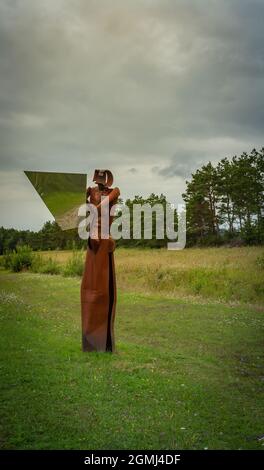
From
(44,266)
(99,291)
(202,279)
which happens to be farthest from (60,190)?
(44,266)

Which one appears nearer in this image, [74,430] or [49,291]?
[74,430]

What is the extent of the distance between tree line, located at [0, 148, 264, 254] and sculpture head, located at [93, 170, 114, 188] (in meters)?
26.7

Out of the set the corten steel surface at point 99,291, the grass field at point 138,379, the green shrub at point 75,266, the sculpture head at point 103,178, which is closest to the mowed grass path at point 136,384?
the grass field at point 138,379

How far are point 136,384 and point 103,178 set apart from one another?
4.33 meters

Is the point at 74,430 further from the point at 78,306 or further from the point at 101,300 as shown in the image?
the point at 78,306

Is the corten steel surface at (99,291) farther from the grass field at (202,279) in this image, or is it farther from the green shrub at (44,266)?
the green shrub at (44,266)

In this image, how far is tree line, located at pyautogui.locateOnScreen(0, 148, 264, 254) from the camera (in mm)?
38188

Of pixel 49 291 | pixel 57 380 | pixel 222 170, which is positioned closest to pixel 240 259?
pixel 49 291

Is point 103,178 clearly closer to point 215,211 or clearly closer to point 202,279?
point 202,279

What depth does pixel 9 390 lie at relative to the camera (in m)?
8.07

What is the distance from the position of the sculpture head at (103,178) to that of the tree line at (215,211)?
26666mm

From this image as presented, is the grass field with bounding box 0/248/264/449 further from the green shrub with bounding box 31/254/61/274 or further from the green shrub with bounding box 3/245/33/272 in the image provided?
the green shrub with bounding box 3/245/33/272

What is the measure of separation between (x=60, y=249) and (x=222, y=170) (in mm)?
16918
